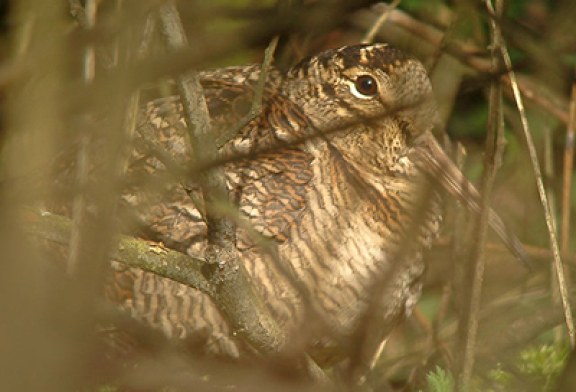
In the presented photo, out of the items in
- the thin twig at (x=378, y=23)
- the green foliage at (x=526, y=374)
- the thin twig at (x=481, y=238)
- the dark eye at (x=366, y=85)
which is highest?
the thin twig at (x=378, y=23)

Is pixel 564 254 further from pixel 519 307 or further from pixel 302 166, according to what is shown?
pixel 302 166

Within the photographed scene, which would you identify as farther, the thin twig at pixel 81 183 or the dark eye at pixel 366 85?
the dark eye at pixel 366 85

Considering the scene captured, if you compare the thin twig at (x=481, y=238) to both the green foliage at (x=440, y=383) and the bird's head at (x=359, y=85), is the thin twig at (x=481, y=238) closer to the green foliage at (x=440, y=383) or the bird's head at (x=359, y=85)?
the green foliage at (x=440, y=383)

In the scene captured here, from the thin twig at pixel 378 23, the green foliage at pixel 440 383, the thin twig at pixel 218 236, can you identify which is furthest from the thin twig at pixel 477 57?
the thin twig at pixel 218 236

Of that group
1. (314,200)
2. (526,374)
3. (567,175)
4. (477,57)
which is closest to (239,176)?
(314,200)

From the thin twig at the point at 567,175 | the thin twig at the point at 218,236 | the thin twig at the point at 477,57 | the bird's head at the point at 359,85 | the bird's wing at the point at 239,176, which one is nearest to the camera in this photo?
the thin twig at the point at 218,236

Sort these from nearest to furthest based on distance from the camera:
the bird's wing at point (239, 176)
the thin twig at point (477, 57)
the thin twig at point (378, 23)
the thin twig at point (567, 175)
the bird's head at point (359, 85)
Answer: the bird's wing at point (239, 176)
the bird's head at point (359, 85)
the thin twig at point (378, 23)
the thin twig at point (567, 175)
the thin twig at point (477, 57)

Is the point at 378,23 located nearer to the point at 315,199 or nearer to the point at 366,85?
the point at 366,85

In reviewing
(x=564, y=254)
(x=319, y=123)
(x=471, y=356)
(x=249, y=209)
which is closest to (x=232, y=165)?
(x=249, y=209)

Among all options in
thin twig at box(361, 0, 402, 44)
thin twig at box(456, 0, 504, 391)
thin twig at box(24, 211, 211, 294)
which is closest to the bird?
thin twig at box(456, 0, 504, 391)
